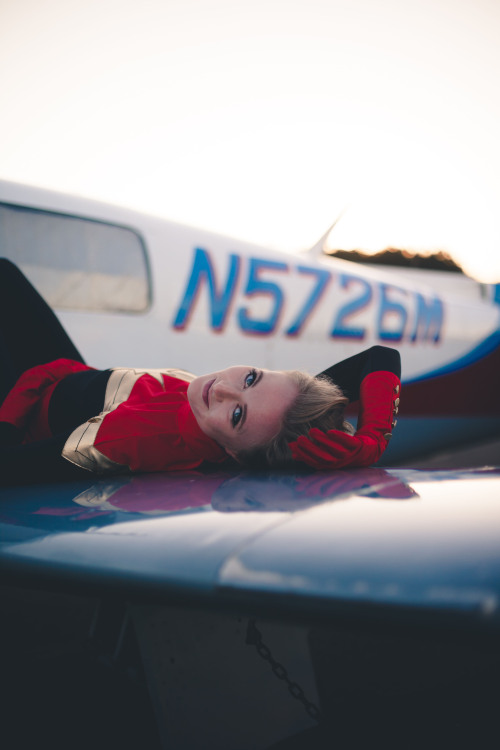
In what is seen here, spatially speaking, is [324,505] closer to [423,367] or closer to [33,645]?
[33,645]

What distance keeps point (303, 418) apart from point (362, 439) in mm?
169

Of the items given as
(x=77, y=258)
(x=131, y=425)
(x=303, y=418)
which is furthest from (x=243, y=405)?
(x=77, y=258)

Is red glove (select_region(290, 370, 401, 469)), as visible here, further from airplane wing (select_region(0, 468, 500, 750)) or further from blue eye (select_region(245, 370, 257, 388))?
blue eye (select_region(245, 370, 257, 388))

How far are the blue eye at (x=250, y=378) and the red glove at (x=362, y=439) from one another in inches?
8.1

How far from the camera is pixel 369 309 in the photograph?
4.01 metres

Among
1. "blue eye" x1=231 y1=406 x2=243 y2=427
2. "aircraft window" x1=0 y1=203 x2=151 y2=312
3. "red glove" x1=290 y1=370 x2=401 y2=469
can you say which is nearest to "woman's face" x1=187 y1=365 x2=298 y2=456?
"blue eye" x1=231 y1=406 x2=243 y2=427

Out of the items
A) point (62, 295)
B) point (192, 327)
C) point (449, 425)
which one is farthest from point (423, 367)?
point (62, 295)

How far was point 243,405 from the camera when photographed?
1.39 metres

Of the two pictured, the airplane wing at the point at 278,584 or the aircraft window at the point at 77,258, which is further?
the aircraft window at the point at 77,258

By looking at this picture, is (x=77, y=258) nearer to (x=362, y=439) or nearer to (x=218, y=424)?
(x=218, y=424)

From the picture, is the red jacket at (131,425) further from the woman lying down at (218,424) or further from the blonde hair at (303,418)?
the blonde hair at (303,418)

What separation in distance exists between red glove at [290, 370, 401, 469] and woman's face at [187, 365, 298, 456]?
0.34 ft

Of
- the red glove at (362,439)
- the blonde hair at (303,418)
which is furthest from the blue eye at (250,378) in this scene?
the red glove at (362,439)

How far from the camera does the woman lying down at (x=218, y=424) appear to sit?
1.34m
